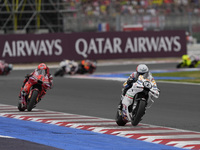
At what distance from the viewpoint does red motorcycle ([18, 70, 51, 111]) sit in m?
14.2

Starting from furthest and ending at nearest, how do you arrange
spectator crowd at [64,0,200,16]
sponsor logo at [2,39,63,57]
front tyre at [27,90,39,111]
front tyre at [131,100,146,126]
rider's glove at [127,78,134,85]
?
spectator crowd at [64,0,200,16], sponsor logo at [2,39,63,57], front tyre at [27,90,39,111], rider's glove at [127,78,134,85], front tyre at [131,100,146,126]

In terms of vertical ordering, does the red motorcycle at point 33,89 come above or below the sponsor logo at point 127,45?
below

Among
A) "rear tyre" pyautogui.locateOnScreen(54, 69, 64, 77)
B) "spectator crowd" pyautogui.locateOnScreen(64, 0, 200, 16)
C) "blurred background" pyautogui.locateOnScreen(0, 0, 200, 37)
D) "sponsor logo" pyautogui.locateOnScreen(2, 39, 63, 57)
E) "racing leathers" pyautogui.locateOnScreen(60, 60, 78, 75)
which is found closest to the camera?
"rear tyre" pyautogui.locateOnScreen(54, 69, 64, 77)

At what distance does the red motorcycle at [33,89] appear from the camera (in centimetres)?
1420

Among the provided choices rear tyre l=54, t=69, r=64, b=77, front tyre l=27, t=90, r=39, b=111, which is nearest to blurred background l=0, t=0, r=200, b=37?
rear tyre l=54, t=69, r=64, b=77

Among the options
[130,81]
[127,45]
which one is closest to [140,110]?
[130,81]

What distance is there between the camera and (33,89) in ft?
46.6

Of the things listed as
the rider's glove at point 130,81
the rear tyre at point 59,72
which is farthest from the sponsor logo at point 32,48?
the rider's glove at point 130,81

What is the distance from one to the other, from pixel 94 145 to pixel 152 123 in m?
3.26

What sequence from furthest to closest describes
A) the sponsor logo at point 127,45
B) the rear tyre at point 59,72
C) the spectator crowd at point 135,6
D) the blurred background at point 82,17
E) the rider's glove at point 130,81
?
the spectator crowd at point 135,6 → the blurred background at point 82,17 → the sponsor logo at point 127,45 → the rear tyre at point 59,72 → the rider's glove at point 130,81

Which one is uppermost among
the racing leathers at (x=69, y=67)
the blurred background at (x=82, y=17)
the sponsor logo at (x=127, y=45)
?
the blurred background at (x=82, y=17)

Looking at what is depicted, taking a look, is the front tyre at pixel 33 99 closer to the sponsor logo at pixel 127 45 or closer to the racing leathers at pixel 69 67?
the racing leathers at pixel 69 67

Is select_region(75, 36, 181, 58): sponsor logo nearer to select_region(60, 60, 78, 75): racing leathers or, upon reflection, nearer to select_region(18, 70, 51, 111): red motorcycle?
select_region(60, 60, 78, 75): racing leathers

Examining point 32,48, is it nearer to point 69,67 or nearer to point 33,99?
point 69,67
